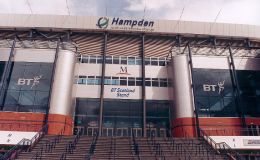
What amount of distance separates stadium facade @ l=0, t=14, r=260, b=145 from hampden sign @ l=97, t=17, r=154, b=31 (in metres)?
0.14

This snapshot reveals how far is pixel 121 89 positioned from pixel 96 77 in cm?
380

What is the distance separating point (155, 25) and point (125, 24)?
13.8 feet

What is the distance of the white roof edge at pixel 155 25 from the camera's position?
34.5 meters

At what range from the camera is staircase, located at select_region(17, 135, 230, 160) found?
63.1 ft

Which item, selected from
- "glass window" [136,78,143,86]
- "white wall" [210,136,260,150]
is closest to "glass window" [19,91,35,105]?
"glass window" [136,78,143,86]

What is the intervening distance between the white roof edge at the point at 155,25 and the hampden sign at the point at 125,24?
71 centimetres

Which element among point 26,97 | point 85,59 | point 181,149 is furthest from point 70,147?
point 85,59

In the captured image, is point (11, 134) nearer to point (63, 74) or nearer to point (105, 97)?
point (63, 74)

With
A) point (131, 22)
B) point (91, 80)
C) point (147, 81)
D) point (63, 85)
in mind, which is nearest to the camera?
point (63, 85)

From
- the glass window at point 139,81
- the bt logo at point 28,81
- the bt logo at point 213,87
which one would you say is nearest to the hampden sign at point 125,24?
the glass window at point 139,81

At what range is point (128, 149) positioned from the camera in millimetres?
20938

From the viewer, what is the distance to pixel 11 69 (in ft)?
103

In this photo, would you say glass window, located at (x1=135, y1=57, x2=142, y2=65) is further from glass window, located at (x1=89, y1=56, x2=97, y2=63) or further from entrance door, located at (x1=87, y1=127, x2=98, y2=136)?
entrance door, located at (x1=87, y1=127, x2=98, y2=136)

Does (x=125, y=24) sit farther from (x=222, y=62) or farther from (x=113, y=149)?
(x=113, y=149)
